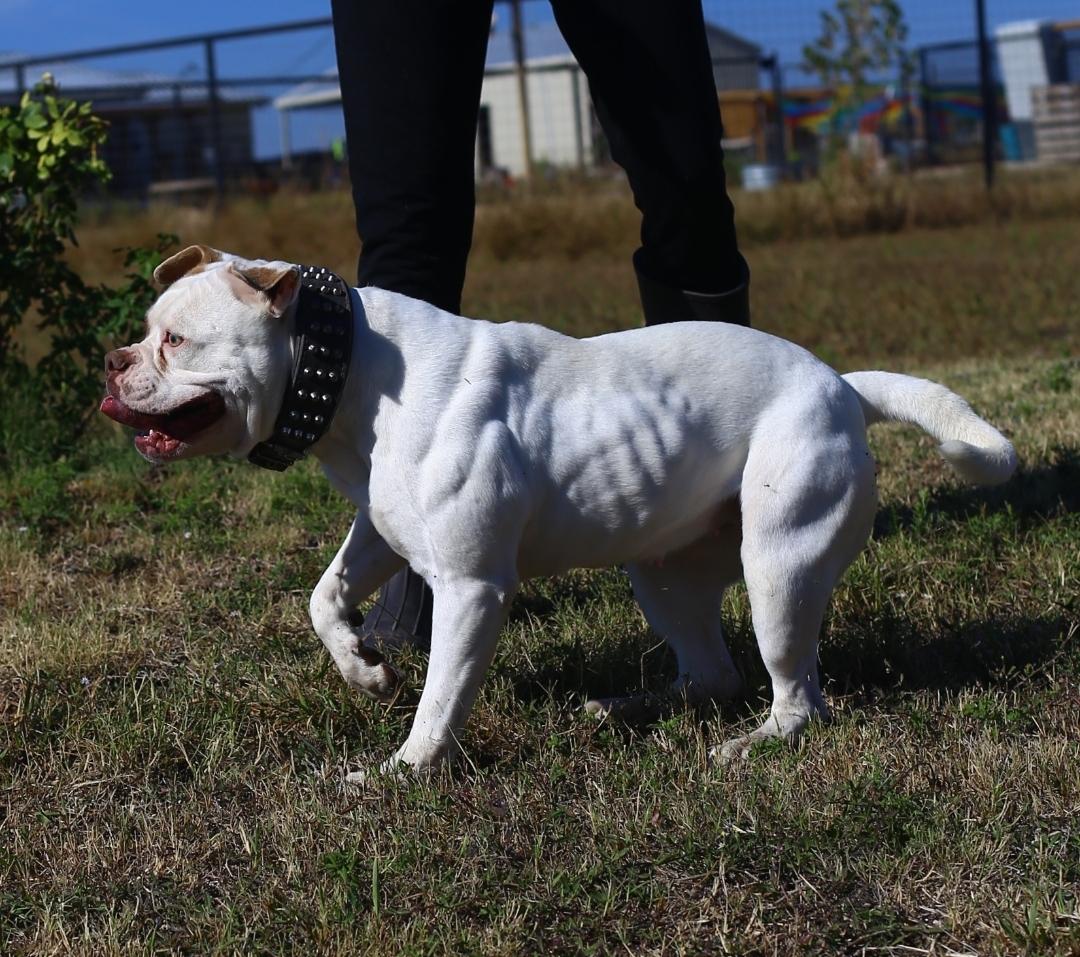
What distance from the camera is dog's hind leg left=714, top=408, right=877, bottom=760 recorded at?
2.76m

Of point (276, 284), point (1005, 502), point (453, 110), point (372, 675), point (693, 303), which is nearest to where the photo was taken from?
point (276, 284)

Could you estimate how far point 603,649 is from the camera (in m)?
3.45

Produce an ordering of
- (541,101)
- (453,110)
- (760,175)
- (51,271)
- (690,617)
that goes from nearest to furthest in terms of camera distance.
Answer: (690,617) → (453,110) → (51,271) → (760,175) → (541,101)

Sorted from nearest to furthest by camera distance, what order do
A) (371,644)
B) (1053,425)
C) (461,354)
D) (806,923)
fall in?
(806,923) → (461,354) → (371,644) → (1053,425)

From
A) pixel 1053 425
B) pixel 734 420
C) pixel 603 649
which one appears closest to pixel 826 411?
pixel 734 420

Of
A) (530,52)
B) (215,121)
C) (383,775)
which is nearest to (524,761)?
(383,775)

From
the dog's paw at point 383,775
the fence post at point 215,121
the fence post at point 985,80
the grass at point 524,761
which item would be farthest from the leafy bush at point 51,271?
the fence post at point 985,80

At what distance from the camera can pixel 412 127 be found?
3268 millimetres

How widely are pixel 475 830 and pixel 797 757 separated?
64 cm

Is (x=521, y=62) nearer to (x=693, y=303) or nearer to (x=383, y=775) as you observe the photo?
(x=693, y=303)

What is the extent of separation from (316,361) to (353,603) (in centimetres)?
59

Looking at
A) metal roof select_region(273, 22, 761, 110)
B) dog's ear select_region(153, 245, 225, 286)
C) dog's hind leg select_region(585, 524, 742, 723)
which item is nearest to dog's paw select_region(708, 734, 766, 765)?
dog's hind leg select_region(585, 524, 742, 723)

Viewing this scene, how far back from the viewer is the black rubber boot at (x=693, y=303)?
3627 mm

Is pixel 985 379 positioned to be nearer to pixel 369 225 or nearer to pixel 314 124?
pixel 369 225
